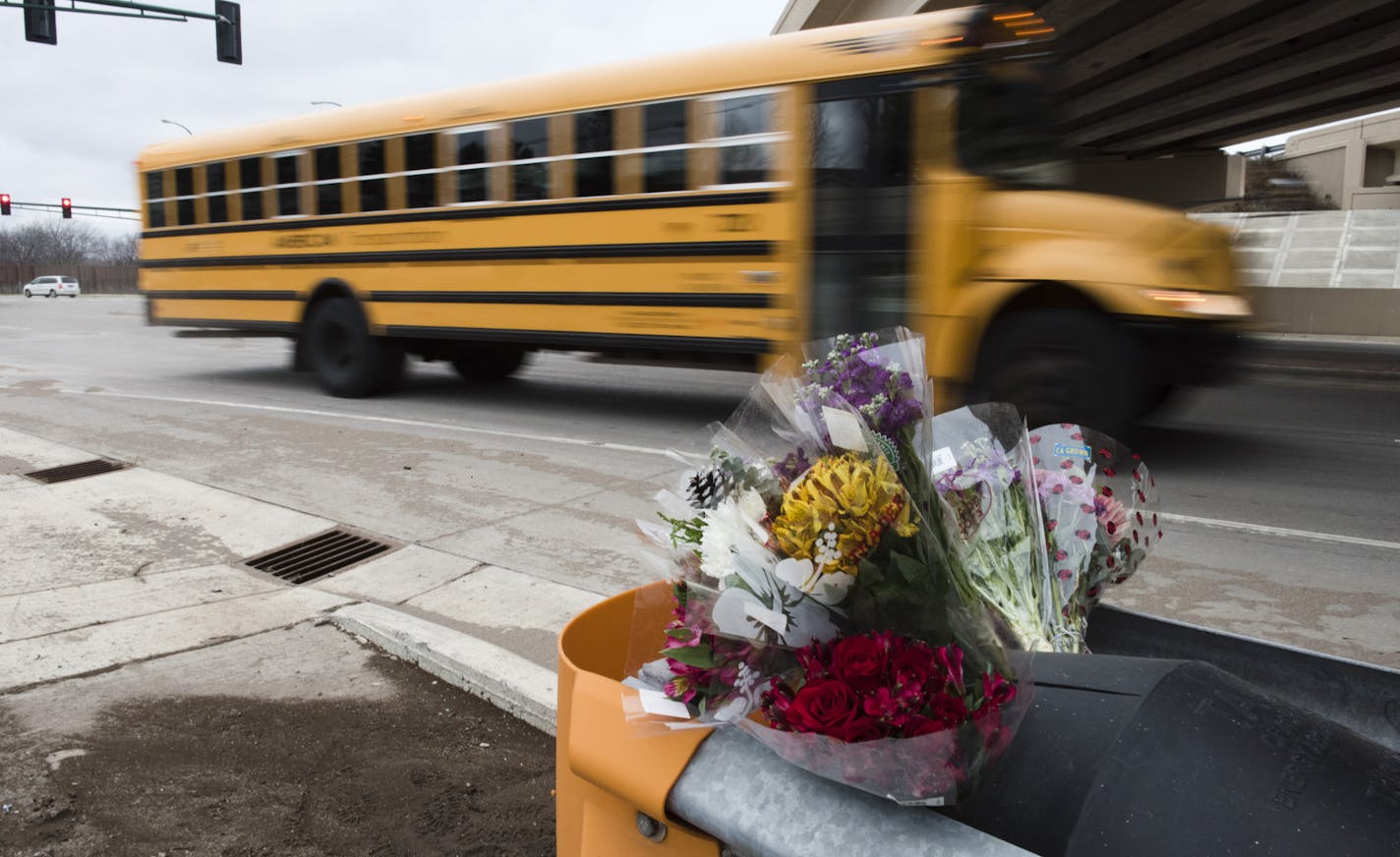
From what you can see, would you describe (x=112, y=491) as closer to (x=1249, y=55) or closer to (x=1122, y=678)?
(x=1122, y=678)

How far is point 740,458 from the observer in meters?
1.46

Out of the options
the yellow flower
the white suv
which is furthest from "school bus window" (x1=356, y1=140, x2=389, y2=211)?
the white suv

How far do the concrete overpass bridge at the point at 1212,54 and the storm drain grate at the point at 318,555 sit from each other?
10.9 metres

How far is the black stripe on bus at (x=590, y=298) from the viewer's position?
26.0 ft

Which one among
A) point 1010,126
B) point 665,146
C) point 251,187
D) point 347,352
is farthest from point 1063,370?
point 251,187

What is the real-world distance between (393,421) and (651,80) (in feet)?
11.9

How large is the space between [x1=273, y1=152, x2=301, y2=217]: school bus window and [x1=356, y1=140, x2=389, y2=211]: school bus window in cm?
98

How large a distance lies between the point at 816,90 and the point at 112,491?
5.26 meters

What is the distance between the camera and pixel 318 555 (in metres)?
5.34

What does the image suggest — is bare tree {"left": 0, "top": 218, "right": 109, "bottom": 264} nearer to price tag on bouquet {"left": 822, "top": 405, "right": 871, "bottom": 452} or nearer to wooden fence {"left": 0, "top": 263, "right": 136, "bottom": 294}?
wooden fence {"left": 0, "top": 263, "right": 136, "bottom": 294}

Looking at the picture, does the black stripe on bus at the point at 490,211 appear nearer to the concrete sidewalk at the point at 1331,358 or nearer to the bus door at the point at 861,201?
the bus door at the point at 861,201

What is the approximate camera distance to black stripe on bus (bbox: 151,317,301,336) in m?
11.2

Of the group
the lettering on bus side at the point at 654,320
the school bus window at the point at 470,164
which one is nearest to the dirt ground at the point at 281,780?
the lettering on bus side at the point at 654,320

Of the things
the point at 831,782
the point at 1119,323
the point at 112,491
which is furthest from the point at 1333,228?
the point at 831,782
